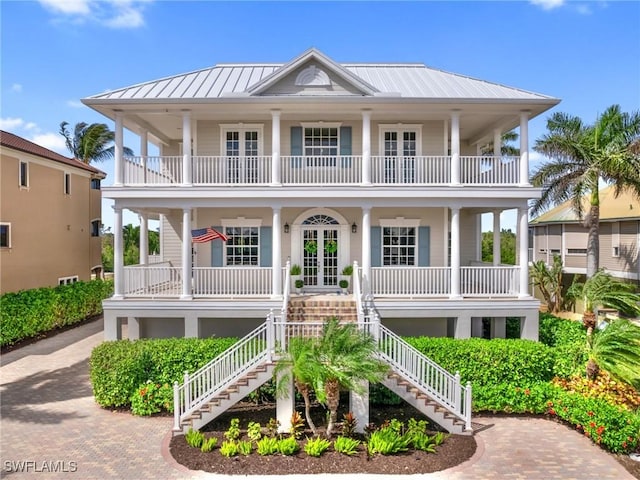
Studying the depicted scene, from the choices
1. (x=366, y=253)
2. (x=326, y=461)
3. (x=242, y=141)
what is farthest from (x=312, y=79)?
(x=326, y=461)

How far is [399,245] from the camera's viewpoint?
1580 centimetres

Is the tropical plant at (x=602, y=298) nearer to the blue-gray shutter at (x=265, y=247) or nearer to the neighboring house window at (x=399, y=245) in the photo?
the neighboring house window at (x=399, y=245)

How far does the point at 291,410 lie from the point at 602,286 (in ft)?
31.1

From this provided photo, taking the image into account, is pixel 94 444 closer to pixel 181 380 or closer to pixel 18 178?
pixel 181 380

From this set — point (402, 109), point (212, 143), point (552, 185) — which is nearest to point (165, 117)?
point (212, 143)

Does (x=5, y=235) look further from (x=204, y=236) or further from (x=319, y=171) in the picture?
(x=319, y=171)

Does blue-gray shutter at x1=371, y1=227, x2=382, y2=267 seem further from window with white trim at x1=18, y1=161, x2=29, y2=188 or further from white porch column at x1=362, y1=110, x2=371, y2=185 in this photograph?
window with white trim at x1=18, y1=161, x2=29, y2=188

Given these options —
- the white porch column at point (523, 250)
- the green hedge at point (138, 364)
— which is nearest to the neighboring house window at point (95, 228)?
the green hedge at point (138, 364)

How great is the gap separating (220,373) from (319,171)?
24.8 feet

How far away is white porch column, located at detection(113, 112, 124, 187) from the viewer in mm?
13352

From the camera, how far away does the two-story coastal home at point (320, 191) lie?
1314cm

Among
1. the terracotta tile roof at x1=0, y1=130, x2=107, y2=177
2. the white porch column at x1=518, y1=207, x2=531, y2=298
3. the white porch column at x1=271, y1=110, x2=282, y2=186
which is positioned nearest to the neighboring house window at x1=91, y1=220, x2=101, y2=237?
the terracotta tile roof at x1=0, y1=130, x2=107, y2=177

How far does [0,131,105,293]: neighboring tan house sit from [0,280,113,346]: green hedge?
132 cm

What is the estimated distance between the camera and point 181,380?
35.7ft
